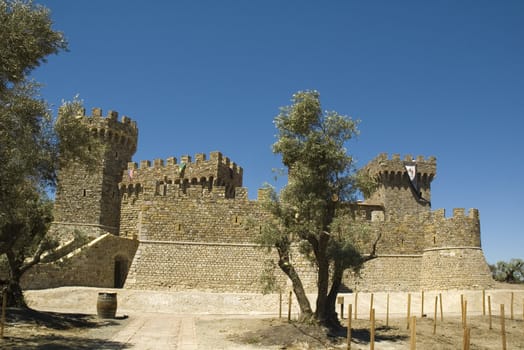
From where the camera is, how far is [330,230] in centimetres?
1639

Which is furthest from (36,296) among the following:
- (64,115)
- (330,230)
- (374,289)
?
(374,289)

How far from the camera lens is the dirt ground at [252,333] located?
44.0 feet

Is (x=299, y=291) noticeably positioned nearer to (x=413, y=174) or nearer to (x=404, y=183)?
(x=404, y=183)

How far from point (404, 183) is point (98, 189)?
22.7 metres

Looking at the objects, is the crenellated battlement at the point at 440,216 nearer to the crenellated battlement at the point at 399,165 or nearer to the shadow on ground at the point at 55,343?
the crenellated battlement at the point at 399,165

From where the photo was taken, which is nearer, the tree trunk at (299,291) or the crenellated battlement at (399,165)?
the tree trunk at (299,291)

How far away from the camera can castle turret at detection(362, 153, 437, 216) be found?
133ft

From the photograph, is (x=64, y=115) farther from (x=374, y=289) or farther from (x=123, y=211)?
(x=123, y=211)

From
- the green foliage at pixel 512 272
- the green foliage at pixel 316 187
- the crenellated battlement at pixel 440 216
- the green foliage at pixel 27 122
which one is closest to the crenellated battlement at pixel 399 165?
the green foliage at pixel 512 272

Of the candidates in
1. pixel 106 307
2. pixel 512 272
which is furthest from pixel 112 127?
pixel 512 272

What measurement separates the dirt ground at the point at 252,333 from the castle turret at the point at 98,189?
583 inches

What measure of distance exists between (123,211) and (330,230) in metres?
21.8

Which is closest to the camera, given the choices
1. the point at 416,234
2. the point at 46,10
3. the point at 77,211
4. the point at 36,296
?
the point at 46,10

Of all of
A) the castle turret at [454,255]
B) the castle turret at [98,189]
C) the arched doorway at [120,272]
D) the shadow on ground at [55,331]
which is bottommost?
the shadow on ground at [55,331]
